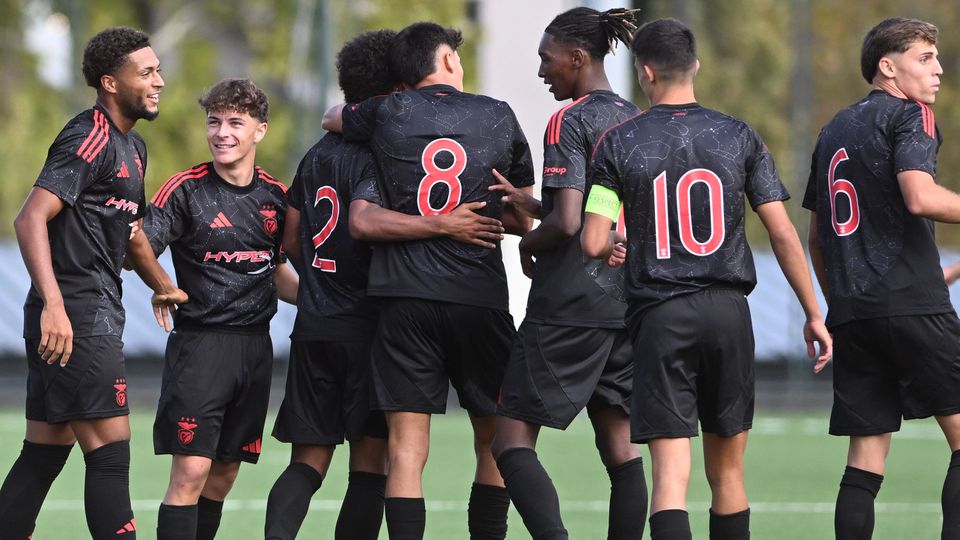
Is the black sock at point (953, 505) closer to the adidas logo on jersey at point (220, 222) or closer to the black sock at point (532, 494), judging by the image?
the black sock at point (532, 494)

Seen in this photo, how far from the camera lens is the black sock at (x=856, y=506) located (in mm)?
5871

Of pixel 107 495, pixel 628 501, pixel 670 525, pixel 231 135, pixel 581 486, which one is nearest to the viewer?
pixel 670 525

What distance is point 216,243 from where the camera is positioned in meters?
6.13

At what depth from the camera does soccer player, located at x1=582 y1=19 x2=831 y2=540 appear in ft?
17.6

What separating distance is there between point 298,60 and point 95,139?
23.6m

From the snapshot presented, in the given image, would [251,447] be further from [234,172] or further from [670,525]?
[670,525]

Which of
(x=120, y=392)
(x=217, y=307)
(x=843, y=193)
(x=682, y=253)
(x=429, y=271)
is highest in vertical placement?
(x=843, y=193)

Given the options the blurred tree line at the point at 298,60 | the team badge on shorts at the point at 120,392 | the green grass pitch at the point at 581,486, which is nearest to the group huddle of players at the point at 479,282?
the team badge on shorts at the point at 120,392

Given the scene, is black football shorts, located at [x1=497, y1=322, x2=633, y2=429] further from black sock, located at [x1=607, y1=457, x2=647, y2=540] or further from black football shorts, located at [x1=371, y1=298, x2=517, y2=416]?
black sock, located at [x1=607, y1=457, x2=647, y2=540]

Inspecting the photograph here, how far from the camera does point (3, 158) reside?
26359 mm

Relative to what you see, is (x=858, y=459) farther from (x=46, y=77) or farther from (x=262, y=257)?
(x=46, y=77)

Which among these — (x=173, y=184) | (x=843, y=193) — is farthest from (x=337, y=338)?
(x=843, y=193)

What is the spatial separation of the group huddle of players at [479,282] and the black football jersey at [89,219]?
0.04ft

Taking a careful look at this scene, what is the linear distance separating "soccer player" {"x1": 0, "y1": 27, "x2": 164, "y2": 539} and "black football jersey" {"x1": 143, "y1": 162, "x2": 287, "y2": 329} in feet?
0.66
